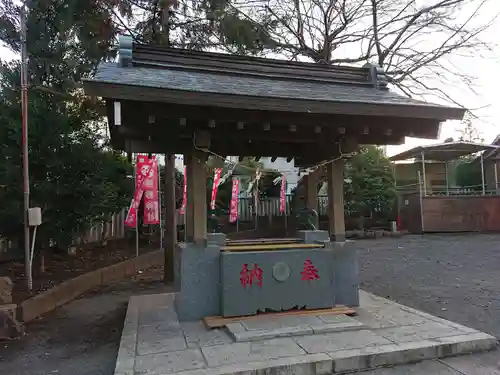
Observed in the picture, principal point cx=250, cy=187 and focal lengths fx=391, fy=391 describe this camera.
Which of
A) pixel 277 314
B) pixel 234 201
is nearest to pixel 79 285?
pixel 277 314

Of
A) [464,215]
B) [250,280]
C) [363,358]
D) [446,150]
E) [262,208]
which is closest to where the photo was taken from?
[363,358]

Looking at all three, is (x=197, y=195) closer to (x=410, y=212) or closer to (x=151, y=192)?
(x=151, y=192)

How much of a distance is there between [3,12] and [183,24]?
415 centimetres

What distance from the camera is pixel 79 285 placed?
7836 mm

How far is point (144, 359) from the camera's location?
3.85 metres

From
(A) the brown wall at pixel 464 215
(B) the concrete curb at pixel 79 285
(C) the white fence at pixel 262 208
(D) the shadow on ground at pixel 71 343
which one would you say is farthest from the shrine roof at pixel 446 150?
(D) the shadow on ground at pixel 71 343

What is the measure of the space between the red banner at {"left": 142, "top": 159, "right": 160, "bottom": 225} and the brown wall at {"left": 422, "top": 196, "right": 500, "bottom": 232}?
12.3 metres

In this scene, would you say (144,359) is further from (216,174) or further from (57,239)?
(216,174)

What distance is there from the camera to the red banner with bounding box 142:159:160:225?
34.7 ft

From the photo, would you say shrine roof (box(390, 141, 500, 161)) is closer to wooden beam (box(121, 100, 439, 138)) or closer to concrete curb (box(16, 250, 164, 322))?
concrete curb (box(16, 250, 164, 322))

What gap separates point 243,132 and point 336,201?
1.76m

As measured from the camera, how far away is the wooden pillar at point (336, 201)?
233 inches

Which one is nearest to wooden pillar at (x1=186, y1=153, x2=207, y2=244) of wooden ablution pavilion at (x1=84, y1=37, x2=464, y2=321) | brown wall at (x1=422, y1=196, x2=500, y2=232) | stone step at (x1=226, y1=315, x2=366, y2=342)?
wooden ablution pavilion at (x1=84, y1=37, x2=464, y2=321)

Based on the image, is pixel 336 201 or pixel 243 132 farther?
pixel 336 201
